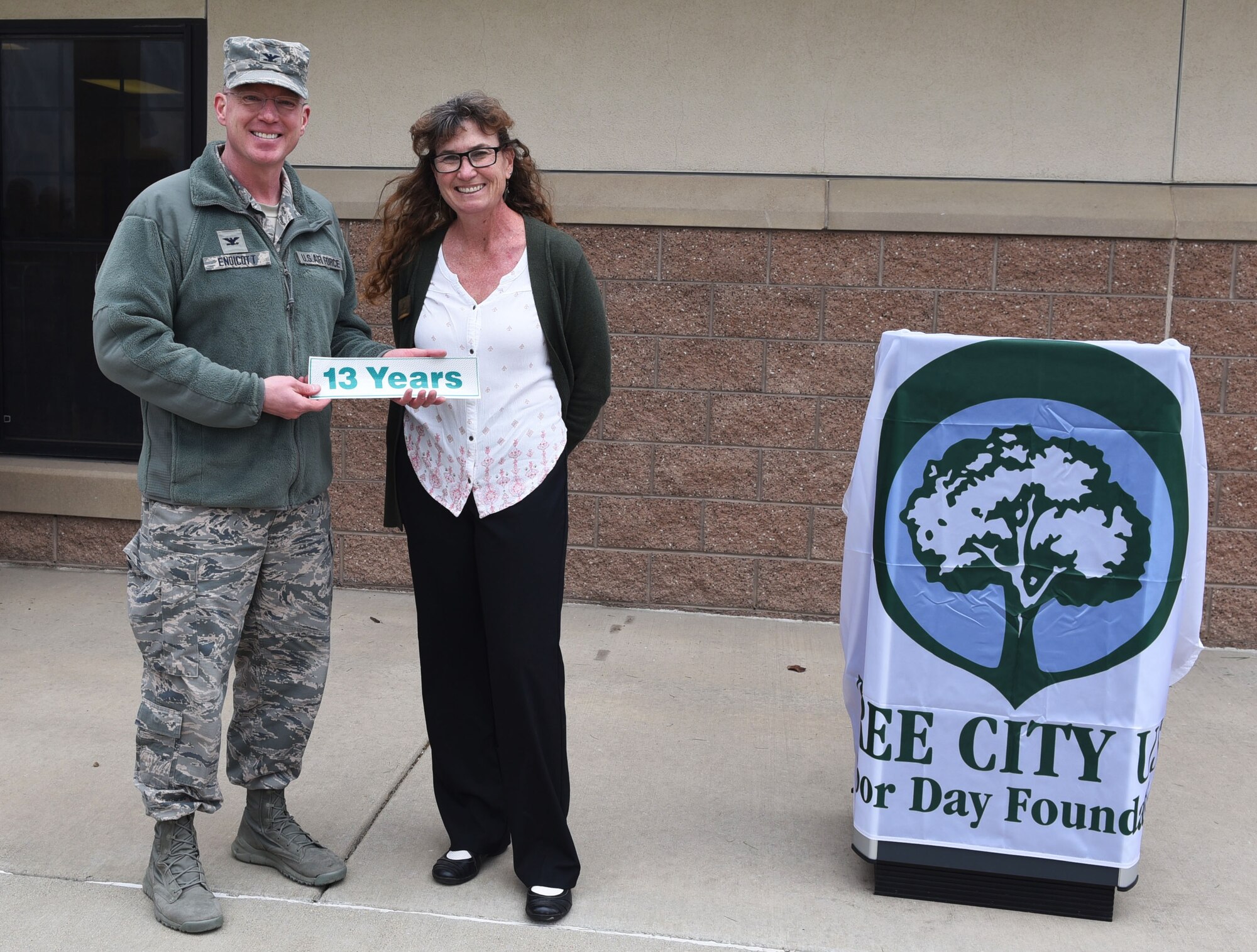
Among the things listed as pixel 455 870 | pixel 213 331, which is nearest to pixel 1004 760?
pixel 455 870

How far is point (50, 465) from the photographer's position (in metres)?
6.12

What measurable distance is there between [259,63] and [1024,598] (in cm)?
224

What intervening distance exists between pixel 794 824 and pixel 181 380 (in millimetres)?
2130

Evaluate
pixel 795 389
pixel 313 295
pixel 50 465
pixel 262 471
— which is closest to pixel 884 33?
pixel 795 389

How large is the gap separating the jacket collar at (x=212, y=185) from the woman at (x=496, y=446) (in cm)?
42

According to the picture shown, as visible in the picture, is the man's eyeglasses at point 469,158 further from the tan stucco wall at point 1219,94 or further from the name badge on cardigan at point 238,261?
the tan stucco wall at point 1219,94

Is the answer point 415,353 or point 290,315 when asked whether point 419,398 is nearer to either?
point 415,353

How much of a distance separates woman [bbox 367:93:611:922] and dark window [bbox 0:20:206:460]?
342 centimetres

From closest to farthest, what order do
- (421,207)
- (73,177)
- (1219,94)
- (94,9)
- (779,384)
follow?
(421,207) → (1219,94) → (779,384) → (94,9) → (73,177)

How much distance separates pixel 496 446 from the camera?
9.95 ft

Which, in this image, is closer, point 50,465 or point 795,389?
point 795,389

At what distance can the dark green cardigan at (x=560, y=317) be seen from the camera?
3049mm

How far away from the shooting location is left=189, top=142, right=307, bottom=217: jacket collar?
9.46 feet

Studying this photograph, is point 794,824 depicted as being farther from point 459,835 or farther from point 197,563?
point 197,563
